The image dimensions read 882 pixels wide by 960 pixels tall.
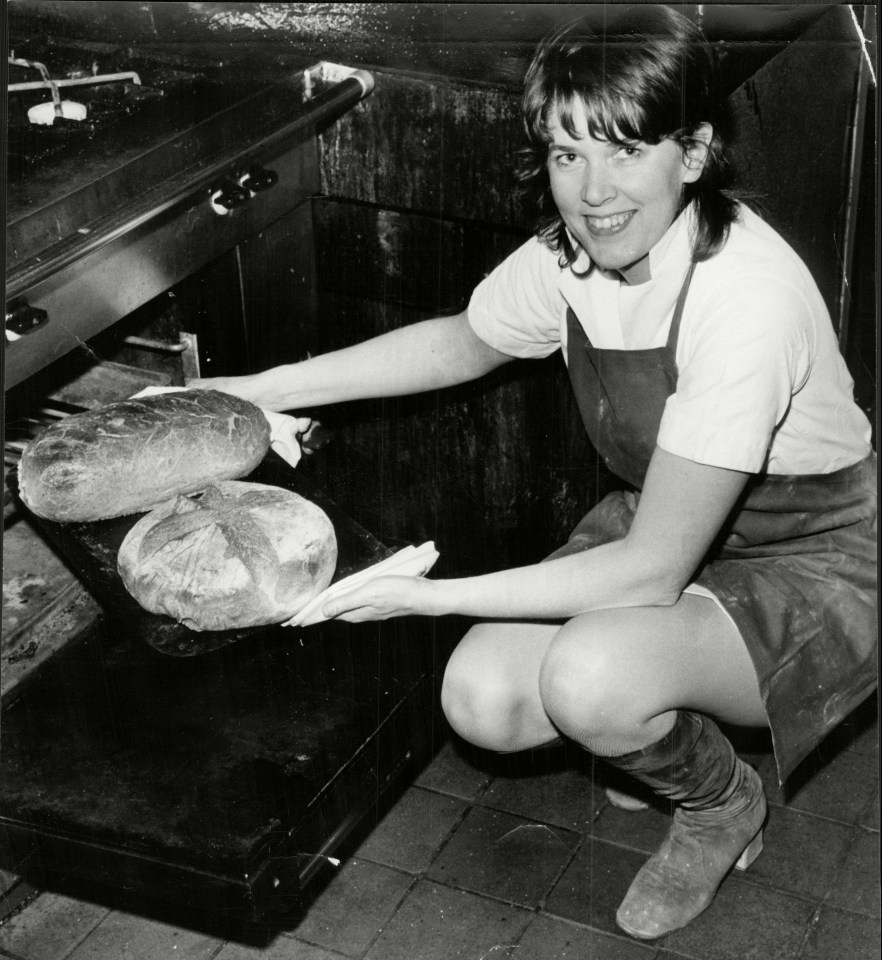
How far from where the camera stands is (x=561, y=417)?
2717 mm

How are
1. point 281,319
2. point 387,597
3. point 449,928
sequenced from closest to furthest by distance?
1. point 387,597
2. point 449,928
3. point 281,319

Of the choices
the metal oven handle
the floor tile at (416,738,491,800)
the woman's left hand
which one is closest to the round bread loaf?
the woman's left hand

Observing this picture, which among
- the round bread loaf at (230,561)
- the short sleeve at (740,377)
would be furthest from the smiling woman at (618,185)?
the round bread loaf at (230,561)

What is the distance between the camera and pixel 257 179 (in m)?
2.56

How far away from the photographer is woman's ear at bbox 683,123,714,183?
1.80m

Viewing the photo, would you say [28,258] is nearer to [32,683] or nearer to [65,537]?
[65,537]

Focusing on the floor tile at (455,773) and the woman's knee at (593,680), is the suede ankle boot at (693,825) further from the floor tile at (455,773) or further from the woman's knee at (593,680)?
the floor tile at (455,773)

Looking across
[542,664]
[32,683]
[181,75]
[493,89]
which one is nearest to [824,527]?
[542,664]

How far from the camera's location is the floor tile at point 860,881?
2.18 meters

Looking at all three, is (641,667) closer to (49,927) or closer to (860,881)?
(860,881)

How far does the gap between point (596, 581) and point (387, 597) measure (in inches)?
14.8

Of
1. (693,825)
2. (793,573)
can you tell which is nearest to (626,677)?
(793,573)

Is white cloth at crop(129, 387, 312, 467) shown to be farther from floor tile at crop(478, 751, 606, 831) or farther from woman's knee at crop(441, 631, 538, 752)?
floor tile at crop(478, 751, 606, 831)

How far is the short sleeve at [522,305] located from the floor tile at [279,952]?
129cm
